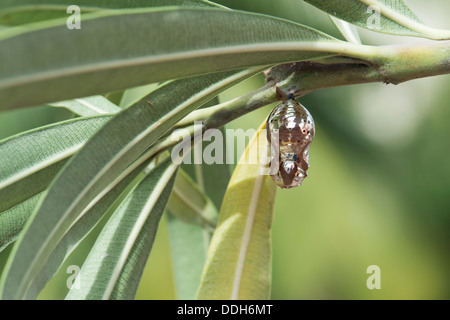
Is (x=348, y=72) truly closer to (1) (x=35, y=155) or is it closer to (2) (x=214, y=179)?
(1) (x=35, y=155)

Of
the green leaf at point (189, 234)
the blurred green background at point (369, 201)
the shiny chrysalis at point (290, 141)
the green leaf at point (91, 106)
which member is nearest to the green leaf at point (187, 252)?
the green leaf at point (189, 234)

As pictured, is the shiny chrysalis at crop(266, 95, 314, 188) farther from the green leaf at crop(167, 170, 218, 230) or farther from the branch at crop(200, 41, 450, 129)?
the green leaf at crop(167, 170, 218, 230)

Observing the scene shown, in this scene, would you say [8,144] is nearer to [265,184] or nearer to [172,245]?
[265,184]

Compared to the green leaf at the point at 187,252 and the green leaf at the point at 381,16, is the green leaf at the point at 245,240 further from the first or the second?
the green leaf at the point at 187,252

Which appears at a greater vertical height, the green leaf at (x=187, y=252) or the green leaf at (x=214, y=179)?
the green leaf at (x=214, y=179)

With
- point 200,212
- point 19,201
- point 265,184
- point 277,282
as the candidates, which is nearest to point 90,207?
point 19,201

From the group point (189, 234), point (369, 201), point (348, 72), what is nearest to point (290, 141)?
point (348, 72)

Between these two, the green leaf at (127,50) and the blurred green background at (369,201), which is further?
the blurred green background at (369,201)
